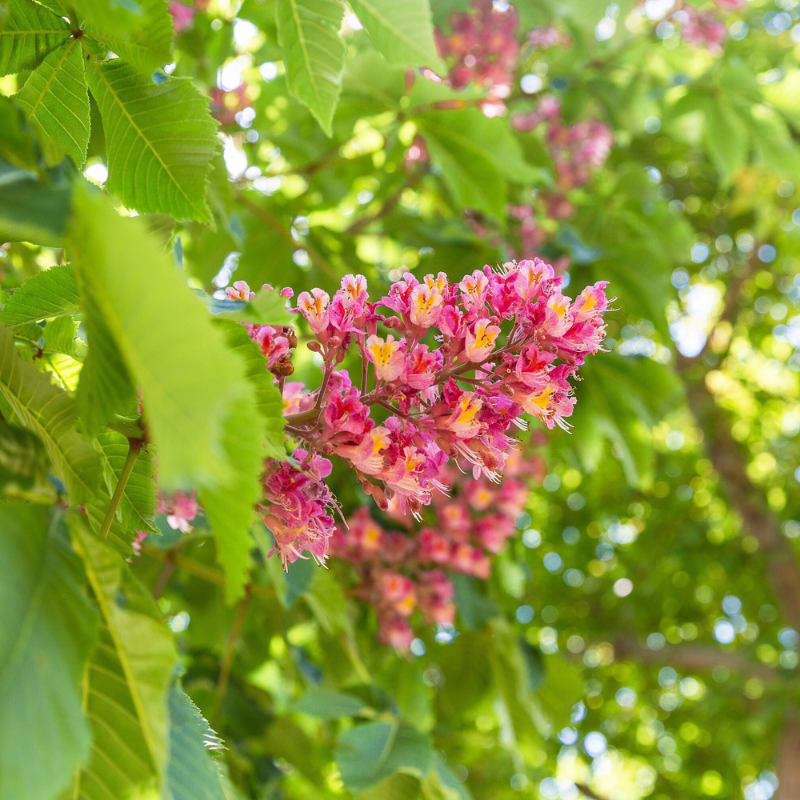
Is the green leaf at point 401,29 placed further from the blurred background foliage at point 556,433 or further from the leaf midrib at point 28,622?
the leaf midrib at point 28,622

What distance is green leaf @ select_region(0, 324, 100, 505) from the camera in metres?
0.60

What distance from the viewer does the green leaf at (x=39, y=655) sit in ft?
1.28

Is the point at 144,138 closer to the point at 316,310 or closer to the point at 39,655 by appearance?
the point at 316,310

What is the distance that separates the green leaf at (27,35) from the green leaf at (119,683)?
51cm

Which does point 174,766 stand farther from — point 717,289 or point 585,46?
point 717,289

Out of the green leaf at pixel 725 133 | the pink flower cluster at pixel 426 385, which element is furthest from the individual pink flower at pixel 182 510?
the green leaf at pixel 725 133

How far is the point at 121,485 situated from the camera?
612 mm

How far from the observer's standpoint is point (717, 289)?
20.2ft

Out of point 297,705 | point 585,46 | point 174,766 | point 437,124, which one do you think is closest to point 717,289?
point 585,46

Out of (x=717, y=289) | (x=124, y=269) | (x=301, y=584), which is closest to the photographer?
(x=124, y=269)

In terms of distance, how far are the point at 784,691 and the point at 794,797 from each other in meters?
0.75

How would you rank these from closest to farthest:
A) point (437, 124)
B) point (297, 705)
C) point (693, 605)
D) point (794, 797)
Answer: point (297, 705)
point (437, 124)
point (794, 797)
point (693, 605)

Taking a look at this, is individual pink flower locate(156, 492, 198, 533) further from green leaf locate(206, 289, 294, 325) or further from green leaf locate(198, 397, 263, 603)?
green leaf locate(198, 397, 263, 603)

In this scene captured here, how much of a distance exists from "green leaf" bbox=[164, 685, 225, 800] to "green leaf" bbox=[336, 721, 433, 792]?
0.70 m
